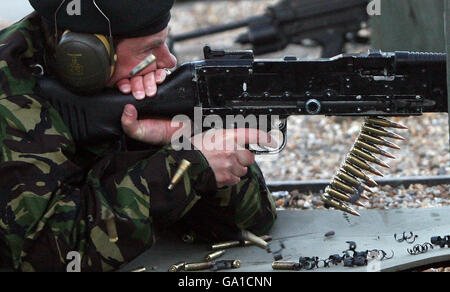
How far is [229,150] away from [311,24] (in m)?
5.37

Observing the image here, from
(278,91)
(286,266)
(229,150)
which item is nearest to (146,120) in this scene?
(229,150)

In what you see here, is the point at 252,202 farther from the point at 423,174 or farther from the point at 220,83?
the point at 423,174

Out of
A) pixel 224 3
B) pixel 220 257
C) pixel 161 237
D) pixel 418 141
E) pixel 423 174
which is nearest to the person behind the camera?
pixel 220 257

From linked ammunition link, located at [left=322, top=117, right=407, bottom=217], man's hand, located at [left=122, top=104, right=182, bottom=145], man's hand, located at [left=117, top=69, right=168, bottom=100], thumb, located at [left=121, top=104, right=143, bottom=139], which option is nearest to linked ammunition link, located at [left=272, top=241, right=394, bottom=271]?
linked ammunition link, located at [left=322, top=117, right=407, bottom=217]

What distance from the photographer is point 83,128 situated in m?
3.94

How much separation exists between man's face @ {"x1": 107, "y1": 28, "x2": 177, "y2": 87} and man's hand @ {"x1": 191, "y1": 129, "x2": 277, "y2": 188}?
40 cm

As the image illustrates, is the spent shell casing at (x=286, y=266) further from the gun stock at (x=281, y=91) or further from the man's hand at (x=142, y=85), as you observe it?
the man's hand at (x=142, y=85)

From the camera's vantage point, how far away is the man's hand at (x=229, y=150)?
3939mm

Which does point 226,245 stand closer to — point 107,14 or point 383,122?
point 383,122

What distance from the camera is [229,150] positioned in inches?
155

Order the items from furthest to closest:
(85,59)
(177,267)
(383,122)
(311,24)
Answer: (311,24), (383,122), (177,267), (85,59)

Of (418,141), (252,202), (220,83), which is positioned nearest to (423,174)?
(418,141)

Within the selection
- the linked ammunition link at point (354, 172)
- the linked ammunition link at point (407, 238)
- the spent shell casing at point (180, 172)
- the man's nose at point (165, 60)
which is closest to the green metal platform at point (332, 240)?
the linked ammunition link at point (407, 238)
